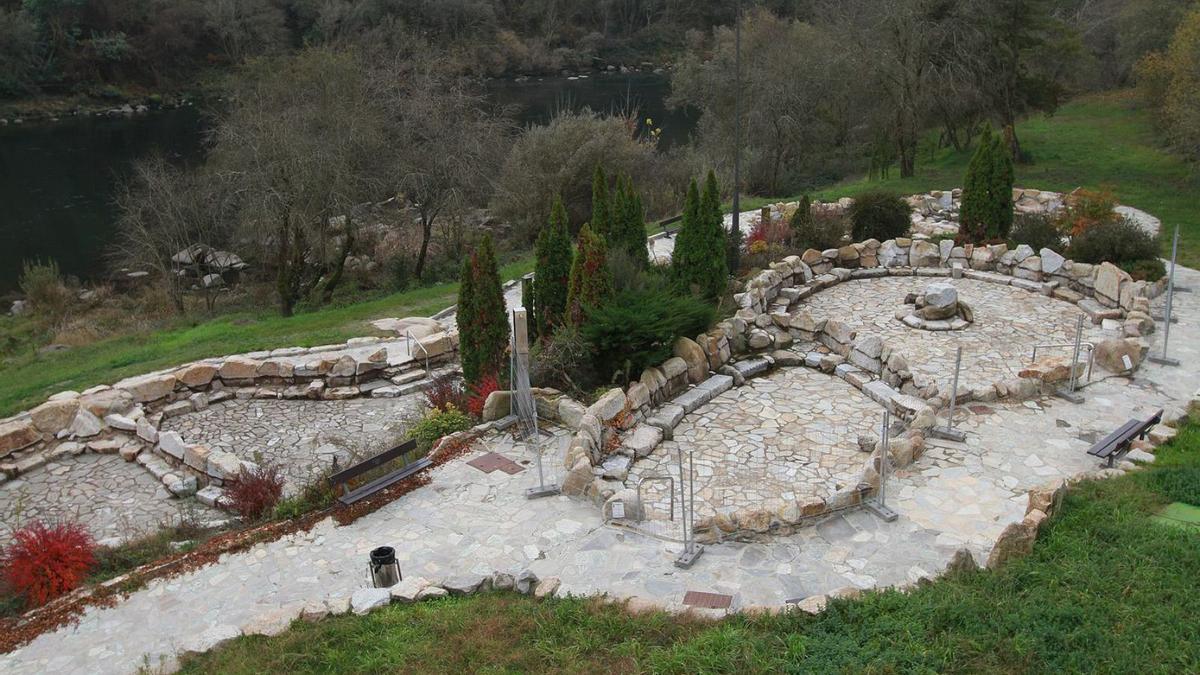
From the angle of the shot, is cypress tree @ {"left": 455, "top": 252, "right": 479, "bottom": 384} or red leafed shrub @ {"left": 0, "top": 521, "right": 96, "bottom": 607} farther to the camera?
cypress tree @ {"left": 455, "top": 252, "right": 479, "bottom": 384}

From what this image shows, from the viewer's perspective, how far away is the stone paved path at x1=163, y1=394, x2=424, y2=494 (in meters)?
13.0

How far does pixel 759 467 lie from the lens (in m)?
11.6

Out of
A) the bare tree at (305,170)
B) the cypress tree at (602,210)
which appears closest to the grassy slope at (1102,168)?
the cypress tree at (602,210)

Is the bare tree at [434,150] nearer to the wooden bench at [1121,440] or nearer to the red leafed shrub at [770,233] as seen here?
the red leafed shrub at [770,233]

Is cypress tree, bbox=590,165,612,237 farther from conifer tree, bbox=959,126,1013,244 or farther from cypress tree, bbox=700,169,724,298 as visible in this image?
conifer tree, bbox=959,126,1013,244

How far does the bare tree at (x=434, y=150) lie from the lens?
24.4 meters

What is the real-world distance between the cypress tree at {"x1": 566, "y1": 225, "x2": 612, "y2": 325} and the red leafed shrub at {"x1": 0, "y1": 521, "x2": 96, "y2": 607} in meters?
7.05

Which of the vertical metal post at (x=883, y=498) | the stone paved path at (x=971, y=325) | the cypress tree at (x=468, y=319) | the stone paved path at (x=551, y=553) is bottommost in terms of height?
the stone paved path at (x=971, y=325)

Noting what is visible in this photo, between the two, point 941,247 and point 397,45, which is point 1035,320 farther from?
point 397,45

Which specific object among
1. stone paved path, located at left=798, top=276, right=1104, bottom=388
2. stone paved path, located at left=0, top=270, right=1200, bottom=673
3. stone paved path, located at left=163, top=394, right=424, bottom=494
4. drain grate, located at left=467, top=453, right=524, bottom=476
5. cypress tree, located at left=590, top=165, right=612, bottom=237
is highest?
cypress tree, located at left=590, top=165, right=612, bottom=237

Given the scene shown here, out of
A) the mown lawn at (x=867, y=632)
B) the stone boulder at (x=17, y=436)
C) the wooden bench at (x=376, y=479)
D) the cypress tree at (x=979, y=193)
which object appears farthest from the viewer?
the cypress tree at (x=979, y=193)

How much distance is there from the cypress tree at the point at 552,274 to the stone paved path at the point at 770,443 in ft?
10.1

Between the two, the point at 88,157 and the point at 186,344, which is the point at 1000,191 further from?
the point at 88,157

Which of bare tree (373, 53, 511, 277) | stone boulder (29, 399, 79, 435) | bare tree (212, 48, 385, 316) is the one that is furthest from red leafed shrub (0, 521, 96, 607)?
bare tree (373, 53, 511, 277)
